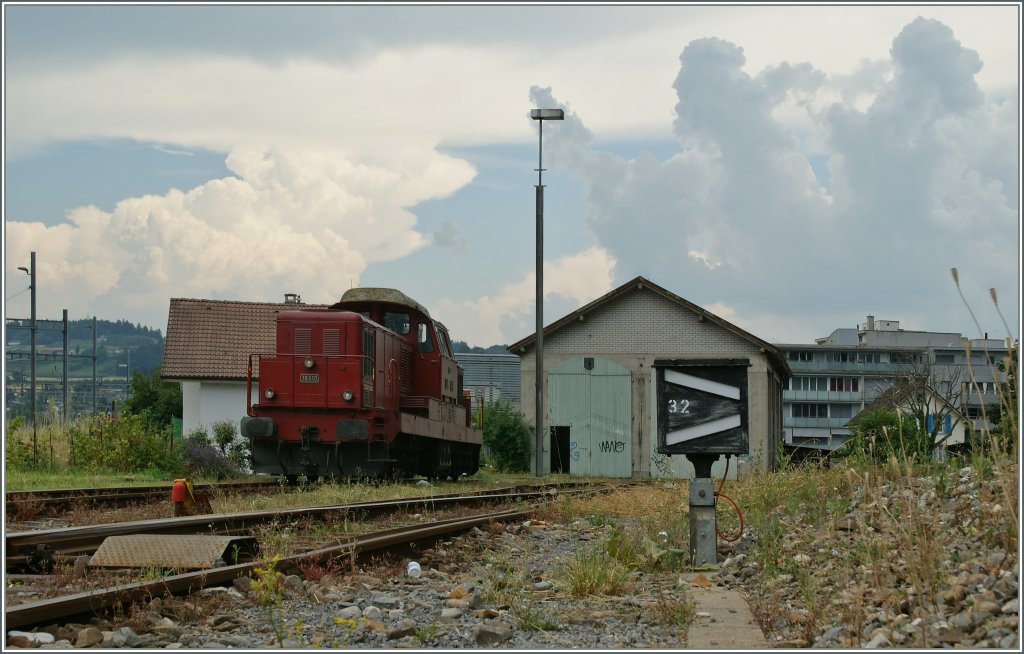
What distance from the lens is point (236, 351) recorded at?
1419 inches

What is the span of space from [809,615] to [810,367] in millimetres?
99800

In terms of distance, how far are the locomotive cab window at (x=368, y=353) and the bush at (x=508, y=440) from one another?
50.9ft

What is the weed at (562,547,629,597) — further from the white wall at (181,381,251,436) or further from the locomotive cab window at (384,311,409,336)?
the white wall at (181,381,251,436)

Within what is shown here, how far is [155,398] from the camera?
4531cm

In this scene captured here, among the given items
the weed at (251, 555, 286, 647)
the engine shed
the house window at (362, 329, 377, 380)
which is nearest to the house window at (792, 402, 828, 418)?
the engine shed

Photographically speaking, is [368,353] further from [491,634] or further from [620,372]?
[620,372]

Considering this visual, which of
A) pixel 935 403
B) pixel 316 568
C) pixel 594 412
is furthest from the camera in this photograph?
pixel 594 412

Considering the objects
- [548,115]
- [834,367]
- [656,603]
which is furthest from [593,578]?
[834,367]

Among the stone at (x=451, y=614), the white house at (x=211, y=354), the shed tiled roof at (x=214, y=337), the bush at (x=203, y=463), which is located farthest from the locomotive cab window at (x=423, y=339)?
the stone at (x=451, y=614)

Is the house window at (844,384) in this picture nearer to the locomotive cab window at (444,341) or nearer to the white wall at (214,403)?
the white wall at (214,403)

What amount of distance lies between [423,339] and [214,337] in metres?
15.7

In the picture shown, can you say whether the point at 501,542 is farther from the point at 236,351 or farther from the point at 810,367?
the point at 810,367

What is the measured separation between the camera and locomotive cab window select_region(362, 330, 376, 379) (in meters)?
19.1

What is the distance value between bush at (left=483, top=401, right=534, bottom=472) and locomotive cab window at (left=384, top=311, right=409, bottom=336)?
12.5 meters
